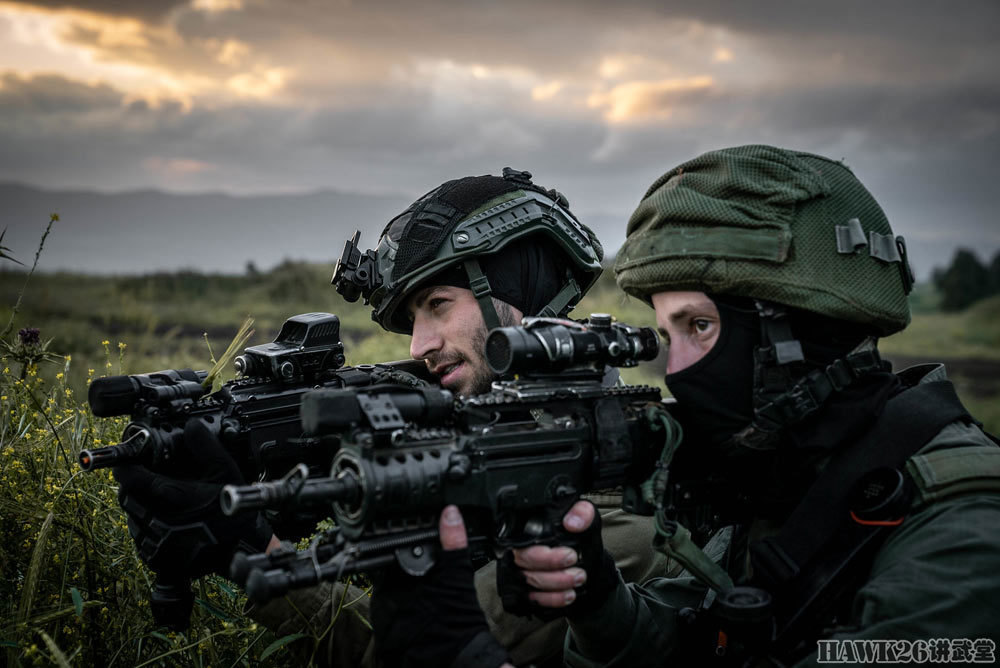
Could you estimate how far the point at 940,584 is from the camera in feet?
7.01

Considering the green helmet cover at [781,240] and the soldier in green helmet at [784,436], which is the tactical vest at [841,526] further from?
the green helmet cover at [781,240]

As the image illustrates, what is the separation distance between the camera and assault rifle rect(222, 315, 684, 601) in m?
2.13

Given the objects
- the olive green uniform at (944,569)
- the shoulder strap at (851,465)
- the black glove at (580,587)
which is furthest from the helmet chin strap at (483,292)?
the olive green uniform at (944,569)

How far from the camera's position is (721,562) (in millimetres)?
3254

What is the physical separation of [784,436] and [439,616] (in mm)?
1419

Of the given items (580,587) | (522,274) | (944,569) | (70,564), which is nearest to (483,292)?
(522,274)

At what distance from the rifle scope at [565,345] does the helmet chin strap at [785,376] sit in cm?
46

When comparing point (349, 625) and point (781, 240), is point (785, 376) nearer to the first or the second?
point (781, 240)

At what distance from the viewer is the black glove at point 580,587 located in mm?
2723

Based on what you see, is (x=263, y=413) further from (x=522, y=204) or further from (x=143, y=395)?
(x=522, y=204)

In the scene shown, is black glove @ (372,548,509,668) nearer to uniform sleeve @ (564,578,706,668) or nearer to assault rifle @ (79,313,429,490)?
uniform sleeve @ (564,578,706,668)

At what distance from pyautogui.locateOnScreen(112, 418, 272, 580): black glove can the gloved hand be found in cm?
119

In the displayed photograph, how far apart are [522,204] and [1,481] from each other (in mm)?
3179

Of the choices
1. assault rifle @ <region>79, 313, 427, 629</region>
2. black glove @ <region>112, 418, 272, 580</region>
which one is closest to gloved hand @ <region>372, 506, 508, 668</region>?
assault rifle @ <region>79, 313, 427, 629</region>
